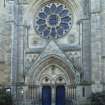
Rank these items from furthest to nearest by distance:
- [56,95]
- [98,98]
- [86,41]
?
[56,95]
[86,41]
[98,98]

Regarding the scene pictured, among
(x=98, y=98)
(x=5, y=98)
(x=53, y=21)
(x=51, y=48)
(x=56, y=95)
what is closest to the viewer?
(x=98, y=98)

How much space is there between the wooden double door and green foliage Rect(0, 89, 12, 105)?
110 inches

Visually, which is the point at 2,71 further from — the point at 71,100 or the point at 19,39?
the point at 71,100

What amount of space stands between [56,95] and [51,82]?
1006 millimetres

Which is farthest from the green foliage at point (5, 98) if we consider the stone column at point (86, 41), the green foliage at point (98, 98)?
the green foliage at point (98, 98)

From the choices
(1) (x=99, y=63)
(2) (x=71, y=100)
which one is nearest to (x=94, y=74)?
(1) (x=99, y=63)

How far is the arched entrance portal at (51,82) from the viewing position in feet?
99.2

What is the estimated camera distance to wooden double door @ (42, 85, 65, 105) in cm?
→ 3053

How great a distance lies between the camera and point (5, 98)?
2873cm

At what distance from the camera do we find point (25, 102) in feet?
99.4

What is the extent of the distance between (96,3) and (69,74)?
Result: 5349mm

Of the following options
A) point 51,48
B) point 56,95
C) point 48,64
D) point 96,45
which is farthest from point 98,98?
point 51,48

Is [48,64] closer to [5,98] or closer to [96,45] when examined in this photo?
[96,45]

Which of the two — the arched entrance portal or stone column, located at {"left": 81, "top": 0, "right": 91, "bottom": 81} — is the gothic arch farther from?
stone column, located at {"left": 81, "top": 0, "right": 91, "bottom": 81}
